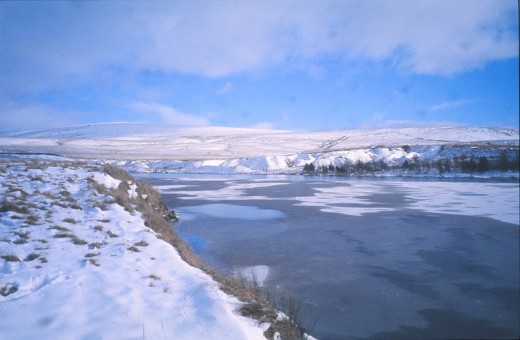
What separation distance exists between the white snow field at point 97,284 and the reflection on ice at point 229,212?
277 inches

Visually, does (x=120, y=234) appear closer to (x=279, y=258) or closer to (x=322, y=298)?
(x=279, y=258)

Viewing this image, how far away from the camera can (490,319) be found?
4926mm

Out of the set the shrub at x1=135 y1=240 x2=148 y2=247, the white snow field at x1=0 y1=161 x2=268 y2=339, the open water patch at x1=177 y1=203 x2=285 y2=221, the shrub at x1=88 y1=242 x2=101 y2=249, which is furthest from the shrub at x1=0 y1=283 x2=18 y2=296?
the open water patch at x1=177 y1=203 x2=285 y2=221

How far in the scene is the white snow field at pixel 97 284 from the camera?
11.6ft

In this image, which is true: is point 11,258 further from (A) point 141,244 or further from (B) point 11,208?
(B) point 11,208

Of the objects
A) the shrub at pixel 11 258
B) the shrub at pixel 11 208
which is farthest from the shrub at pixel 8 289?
the shrub at pixel 11 208

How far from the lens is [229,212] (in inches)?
626

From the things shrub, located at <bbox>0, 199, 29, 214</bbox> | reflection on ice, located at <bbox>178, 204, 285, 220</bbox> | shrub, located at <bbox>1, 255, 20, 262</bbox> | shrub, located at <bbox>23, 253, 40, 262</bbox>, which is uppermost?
shrub, located at <bbox>0, 199, 29, 214</bbox>

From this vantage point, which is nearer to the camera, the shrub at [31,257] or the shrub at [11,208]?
the shrub at [31,257]

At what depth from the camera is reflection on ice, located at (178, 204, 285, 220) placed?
14.7 m

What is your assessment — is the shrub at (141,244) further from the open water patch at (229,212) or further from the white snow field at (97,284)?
the open water patch at (229,212)

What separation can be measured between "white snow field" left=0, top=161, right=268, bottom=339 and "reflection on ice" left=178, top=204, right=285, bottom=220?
704 centimetres

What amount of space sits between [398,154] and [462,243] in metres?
40.0

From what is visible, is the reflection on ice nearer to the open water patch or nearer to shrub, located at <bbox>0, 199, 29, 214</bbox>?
the open water patch
